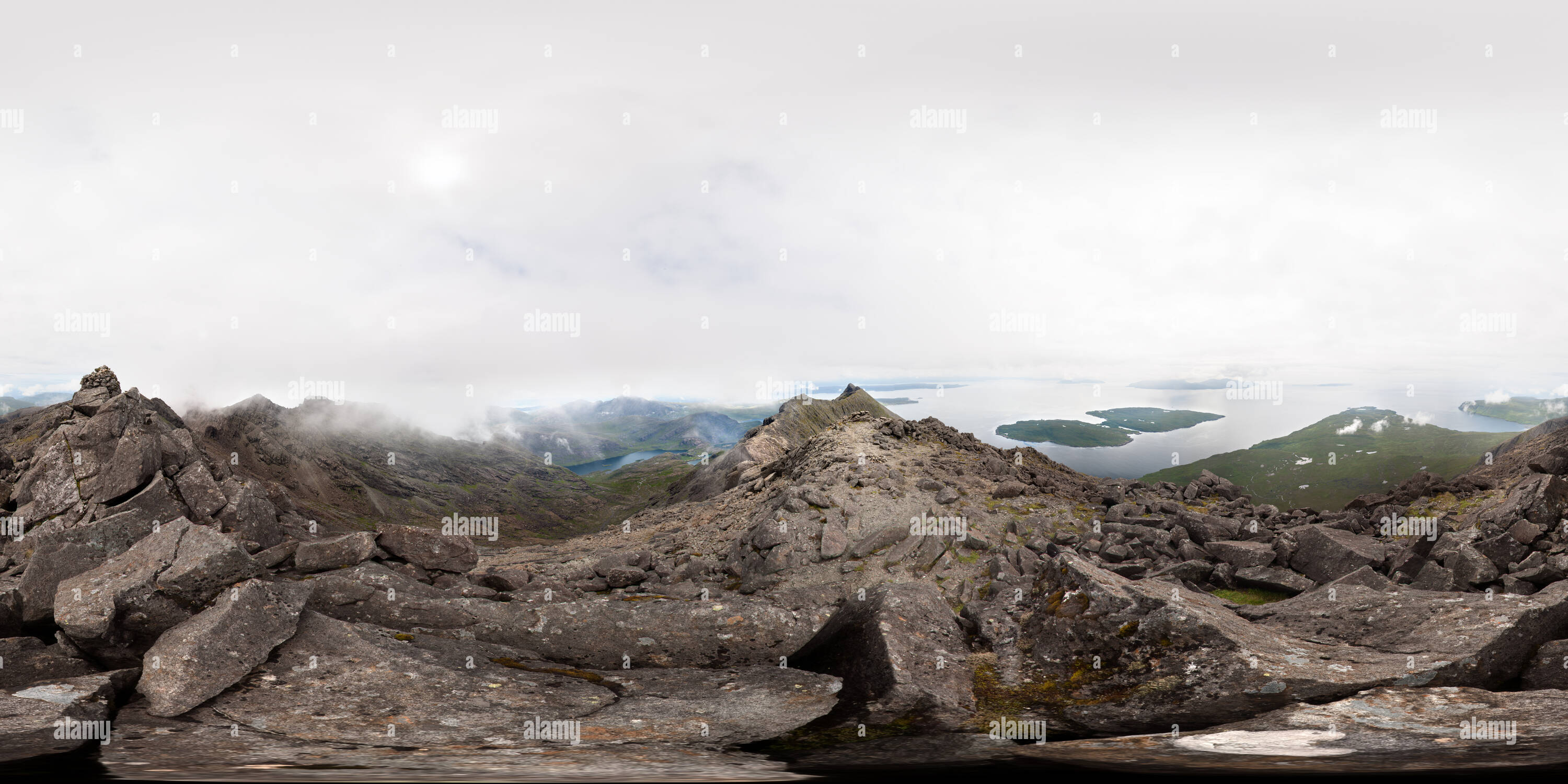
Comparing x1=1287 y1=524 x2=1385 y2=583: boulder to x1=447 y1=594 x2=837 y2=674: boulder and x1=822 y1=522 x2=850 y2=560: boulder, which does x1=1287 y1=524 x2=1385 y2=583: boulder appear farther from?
x1=447 y1=594 x2=837 y2=674: boulder

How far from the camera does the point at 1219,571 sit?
837 inches

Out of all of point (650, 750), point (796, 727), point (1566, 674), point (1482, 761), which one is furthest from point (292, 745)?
point (1566, 674)

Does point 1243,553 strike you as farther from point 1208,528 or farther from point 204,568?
point 204,568

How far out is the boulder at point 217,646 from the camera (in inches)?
427

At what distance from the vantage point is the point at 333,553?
1864 centimetres

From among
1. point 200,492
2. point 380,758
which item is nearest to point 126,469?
point 200,492

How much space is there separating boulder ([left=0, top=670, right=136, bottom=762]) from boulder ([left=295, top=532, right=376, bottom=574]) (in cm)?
681

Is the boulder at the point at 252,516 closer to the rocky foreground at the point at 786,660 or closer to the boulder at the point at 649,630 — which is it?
the rocky foreground at the point at 786,660

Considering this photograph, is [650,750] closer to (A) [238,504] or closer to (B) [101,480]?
(A) [238,504]

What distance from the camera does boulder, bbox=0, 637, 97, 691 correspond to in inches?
485

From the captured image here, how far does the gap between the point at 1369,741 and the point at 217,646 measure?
772 inches

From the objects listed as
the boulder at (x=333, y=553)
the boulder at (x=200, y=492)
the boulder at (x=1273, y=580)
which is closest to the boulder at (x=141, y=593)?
the boulder at (x=333, y=553)

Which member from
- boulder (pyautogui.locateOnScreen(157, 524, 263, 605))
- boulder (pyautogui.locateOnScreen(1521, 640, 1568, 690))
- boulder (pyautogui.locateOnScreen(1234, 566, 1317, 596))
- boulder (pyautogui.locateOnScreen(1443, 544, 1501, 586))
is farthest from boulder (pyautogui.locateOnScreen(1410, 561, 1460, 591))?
boulder (pyautogui.locateOnScreen(157, 524, 263, 605))

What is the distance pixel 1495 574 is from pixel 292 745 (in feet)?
94.8
